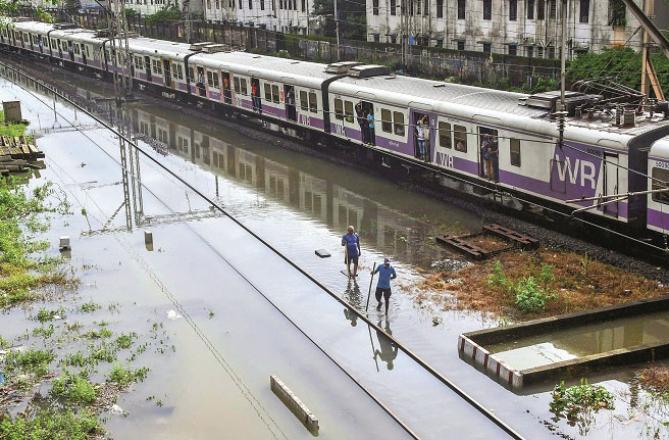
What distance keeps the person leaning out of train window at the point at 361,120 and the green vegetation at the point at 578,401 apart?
15.5 metres

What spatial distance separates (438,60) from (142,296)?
2813 cm

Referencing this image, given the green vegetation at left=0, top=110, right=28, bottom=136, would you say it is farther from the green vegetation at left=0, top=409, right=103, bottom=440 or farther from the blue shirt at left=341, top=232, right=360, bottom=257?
the green vegetation at left=0, top=409, right=103, bottom=440

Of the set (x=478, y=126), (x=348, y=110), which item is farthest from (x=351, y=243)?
(x=348, y=110)

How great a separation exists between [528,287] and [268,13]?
57.3 m

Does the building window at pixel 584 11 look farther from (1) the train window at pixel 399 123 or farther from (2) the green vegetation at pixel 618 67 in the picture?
(1) the train window at pixel 399 123

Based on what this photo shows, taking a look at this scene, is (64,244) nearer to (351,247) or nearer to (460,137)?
(351,247)

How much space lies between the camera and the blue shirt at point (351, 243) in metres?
17.7

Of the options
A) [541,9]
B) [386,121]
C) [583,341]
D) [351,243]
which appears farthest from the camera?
[541,9]

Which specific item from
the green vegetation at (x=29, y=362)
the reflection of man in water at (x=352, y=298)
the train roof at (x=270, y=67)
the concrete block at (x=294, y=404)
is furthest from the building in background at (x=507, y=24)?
the green vegetation at (x=29, y=362)

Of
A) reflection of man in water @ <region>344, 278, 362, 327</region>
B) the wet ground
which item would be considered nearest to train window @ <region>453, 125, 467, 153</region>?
the wet ground

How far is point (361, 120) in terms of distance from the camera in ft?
89.6

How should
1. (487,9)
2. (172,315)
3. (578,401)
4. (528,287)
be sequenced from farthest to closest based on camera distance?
(487,9)
(172,315)
(528,287)
(578,401)

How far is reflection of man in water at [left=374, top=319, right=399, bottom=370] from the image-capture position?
14.5 m

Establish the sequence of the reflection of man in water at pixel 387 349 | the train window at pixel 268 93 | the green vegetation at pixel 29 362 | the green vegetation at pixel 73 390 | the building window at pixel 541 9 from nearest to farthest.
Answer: the green vegetation at pixel 73 390 → the reflection of man in water at pixel 387 349 → the green vegetation at pixel 29 362 → the train window at pixel 268 93 → the building window at pixel 541 9
